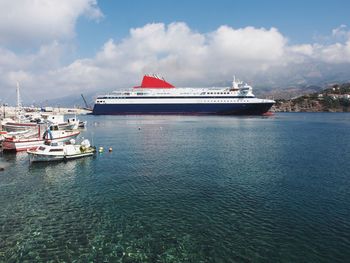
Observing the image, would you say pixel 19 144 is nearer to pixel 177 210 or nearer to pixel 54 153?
pixel 54 153

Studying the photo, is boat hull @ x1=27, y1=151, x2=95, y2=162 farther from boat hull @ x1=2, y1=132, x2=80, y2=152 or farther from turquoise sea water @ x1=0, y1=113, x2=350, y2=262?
boat hull @ x1=2, y1=132, x2=80, y2=152

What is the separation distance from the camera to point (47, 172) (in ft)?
98.8

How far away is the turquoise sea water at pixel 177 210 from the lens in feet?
46.7

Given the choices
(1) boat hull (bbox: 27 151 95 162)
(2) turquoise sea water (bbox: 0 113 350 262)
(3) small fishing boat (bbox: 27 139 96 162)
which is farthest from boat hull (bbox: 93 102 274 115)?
(1) boat hull (bbox: 27 151 95 162)

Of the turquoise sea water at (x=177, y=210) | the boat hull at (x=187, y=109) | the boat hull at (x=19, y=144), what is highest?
the boat hull at (x=187, y=109)

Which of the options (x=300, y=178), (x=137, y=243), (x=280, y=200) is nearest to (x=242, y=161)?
(x=300, y=178)

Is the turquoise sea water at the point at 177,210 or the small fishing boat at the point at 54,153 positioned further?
the small fishing boat at the point at 54,153

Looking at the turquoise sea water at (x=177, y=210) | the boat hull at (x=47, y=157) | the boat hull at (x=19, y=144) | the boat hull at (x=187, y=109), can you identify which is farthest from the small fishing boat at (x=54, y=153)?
the boat hull at (x=187, y=109)

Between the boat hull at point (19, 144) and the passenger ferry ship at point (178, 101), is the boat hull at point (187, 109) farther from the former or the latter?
the boat hull at point (19, 144)

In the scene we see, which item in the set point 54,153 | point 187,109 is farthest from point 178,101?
point 54,153

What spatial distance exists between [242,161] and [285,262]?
2135cm

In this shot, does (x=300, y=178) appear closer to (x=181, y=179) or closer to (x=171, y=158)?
Answer: (x=181, y=179)

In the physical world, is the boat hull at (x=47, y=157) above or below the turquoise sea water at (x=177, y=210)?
above

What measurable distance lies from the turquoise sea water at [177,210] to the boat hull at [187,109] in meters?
88.8
